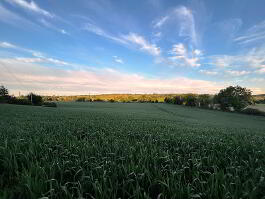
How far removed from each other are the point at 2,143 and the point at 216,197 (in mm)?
6382

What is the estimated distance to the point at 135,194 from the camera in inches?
110

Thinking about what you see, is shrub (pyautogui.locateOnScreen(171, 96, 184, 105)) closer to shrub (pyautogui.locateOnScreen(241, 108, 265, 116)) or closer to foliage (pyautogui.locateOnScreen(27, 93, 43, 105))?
shrub (pyautogui.locateOnScreen(241, 108, 265, 116))

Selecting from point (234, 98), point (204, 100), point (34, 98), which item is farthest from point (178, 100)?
point (34, 98)

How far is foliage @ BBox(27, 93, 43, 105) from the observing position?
6316cm

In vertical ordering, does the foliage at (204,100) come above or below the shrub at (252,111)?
above

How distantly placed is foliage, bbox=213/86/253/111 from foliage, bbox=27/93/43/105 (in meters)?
79.3

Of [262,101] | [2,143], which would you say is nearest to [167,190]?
[2,143]

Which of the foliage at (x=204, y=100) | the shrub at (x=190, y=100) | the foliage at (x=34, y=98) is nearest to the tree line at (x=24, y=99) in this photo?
the foliage at (x=34, y=98)

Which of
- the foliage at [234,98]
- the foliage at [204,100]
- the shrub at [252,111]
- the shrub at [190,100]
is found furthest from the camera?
the shrub at [190,100]

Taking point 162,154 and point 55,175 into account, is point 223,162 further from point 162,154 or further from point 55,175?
point 55,175

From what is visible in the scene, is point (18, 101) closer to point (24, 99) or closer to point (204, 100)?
point (24, 99)

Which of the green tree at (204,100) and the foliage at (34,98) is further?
the green tree at (204,100)

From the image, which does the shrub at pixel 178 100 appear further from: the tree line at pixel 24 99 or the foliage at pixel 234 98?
the tree line at pixel 24 99

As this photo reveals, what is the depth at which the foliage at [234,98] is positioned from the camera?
76.9 m
